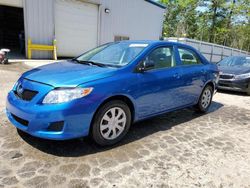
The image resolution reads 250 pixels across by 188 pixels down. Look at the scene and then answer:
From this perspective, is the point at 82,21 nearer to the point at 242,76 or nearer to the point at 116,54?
the point at 242,76

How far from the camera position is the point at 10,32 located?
17438 mm

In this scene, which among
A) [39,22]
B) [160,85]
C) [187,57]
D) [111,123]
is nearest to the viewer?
[111,123]

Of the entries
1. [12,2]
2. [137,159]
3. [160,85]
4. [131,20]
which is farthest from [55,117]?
[131,20]

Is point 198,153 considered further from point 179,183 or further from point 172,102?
point 172,102

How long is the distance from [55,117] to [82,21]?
1120cm

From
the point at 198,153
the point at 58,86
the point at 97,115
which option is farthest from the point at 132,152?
the point at 58,86

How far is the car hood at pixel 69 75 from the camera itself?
2.86 metres

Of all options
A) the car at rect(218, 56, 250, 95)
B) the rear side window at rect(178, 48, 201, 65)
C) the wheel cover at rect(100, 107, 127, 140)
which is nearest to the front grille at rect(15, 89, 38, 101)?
the wheel cover at rect(100, 107, 127, 140)

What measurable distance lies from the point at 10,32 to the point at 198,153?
18376mm

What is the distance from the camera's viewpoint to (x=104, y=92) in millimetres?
2969

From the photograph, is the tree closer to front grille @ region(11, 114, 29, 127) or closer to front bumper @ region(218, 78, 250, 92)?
front bumper @ region(218, 78, 250, 92)

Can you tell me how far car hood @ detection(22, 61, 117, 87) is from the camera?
113 inches

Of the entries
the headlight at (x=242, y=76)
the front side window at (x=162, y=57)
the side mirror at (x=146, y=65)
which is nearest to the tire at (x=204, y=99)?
the front side window at (x=162, y=57)

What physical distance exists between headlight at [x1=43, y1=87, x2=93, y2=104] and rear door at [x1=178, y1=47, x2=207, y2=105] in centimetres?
237
